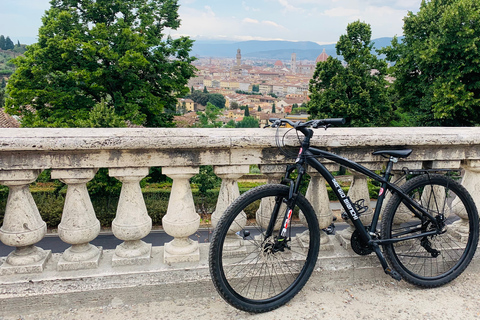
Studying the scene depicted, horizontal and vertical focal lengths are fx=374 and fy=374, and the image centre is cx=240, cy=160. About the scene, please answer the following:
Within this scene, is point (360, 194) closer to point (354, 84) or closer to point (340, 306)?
point (340, 306)

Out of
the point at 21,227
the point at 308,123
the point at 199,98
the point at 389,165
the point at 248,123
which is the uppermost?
the point at 308,123

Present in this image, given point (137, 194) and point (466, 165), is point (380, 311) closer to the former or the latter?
point (466, 165)

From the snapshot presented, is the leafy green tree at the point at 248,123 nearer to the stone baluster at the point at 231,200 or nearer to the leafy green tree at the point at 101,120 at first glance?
the leafy green tree at the point at 101,120

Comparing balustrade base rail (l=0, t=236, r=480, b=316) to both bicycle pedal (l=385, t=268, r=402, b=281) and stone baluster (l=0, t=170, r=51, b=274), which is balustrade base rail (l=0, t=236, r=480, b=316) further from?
bicycle pedal (l=385, t=268, r=402, b=281)

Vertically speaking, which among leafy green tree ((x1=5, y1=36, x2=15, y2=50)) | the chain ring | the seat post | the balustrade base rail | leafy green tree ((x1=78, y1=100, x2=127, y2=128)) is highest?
leafy green tree ((x1=5, y1=36, x2=15, y2=50))

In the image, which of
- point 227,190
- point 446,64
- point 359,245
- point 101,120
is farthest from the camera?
point 446,64

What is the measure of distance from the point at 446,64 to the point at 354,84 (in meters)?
4.64

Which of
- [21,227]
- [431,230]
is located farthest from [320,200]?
[21,227]

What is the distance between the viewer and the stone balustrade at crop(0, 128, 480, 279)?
2.11 meters

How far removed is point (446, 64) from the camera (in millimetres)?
16219

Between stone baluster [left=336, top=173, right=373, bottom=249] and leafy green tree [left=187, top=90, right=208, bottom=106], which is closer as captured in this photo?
stone baluster [left=336, top=173, right=373, bottom=249]

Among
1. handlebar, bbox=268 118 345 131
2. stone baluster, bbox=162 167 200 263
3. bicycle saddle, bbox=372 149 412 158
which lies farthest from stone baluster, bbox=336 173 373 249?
stone baluster, bbox=162 167 200 263

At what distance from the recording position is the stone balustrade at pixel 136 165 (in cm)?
211

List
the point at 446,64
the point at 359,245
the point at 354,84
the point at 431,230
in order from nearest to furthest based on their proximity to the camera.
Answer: the point at 359,245, the point at 431,230, the point at 446,64, the point at 354,84
